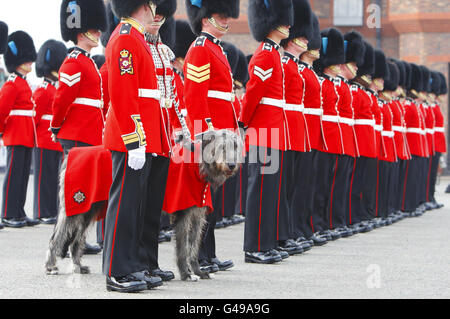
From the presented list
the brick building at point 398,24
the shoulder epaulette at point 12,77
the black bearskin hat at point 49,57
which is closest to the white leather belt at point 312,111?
the shoulder epaulette at point 12,77

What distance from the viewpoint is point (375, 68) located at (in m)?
11.2

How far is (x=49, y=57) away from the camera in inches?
415

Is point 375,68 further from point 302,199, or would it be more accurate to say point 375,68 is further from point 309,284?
point 309,284

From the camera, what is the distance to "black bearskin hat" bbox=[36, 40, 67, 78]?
411 inches

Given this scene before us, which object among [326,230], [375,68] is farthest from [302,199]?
[375,68]

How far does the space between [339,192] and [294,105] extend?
7.19 feet

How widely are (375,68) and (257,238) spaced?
502 centimetres

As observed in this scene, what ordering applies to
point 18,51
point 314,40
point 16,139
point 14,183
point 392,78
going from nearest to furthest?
1. point 314,40
2. point 16,139
3. point 14,183
4. point 18,51
5. point 392,78

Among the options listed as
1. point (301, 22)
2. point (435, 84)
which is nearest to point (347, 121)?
point (301, 22)

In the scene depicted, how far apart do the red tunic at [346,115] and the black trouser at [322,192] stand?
25 cm

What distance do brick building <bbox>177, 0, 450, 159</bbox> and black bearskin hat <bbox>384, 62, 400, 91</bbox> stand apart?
38.5 ft

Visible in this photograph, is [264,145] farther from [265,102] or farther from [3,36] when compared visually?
[3,36]

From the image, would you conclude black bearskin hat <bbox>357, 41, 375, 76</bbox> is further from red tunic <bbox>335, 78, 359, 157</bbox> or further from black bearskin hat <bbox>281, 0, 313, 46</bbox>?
black bearskin hat <bbox>281, 0, 313, 46</bbox>

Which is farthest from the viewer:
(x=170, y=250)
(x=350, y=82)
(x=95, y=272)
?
(x=350, y=82)
